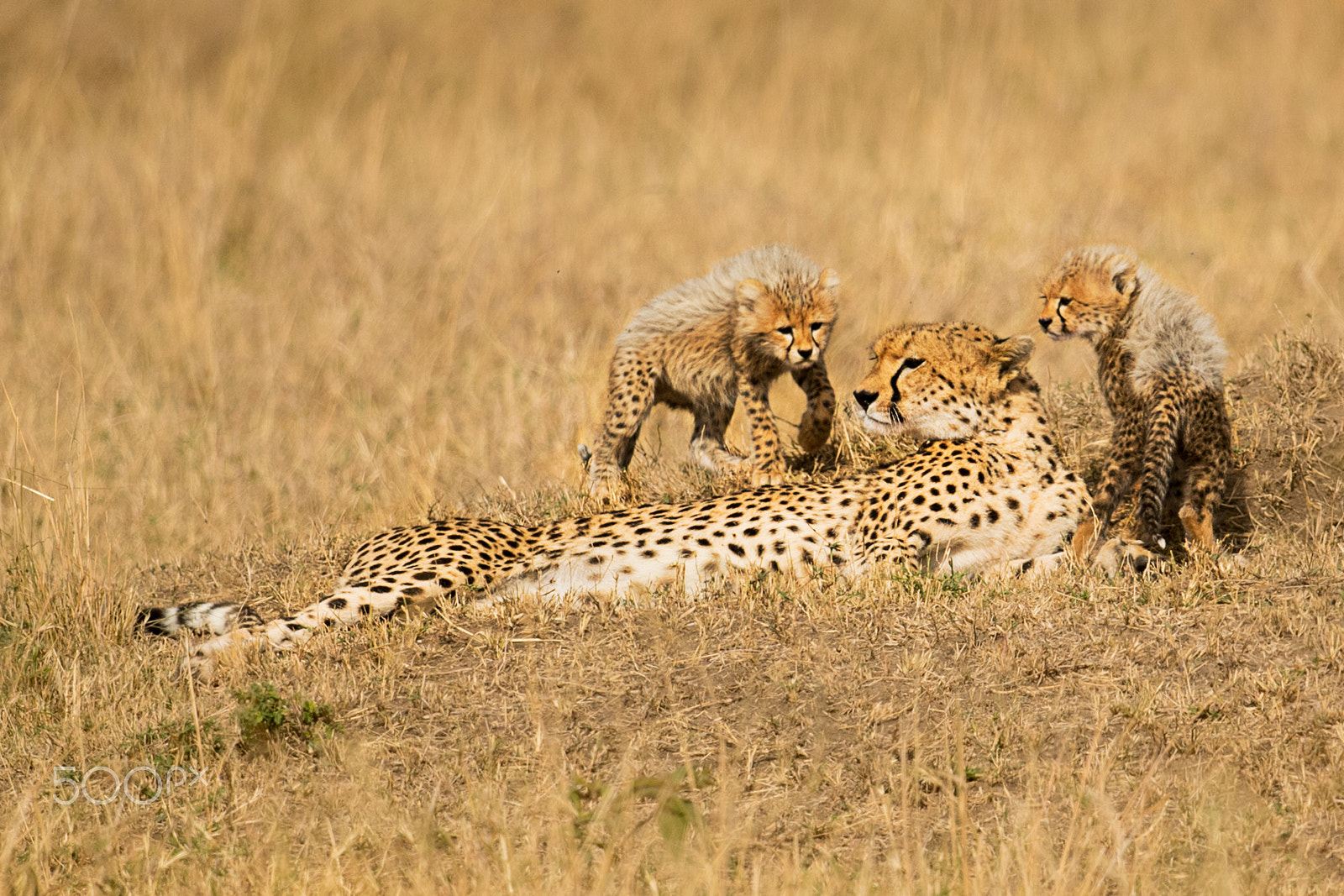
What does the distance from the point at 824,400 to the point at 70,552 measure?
266 cm

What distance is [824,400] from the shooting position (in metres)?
5.51

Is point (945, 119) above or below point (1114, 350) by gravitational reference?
above

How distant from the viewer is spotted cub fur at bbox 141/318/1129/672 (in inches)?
175

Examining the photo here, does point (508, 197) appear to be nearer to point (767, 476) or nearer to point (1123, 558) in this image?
point (767, 476)

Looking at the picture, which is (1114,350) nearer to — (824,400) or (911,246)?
(824,400)

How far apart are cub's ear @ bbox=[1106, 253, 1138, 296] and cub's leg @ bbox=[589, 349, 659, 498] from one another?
1.76 meters

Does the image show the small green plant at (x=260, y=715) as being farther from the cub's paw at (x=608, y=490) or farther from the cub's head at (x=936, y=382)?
the cub's head at (x=936, y=382)

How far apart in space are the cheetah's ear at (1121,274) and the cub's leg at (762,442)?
51.7 inches

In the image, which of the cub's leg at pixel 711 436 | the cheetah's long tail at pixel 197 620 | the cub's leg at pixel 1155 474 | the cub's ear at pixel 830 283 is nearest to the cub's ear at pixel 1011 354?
the cub's leg at pixel 1155 474

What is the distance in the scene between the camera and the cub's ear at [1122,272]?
515cm

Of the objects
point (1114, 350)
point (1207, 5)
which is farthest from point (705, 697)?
point (1207, 5)

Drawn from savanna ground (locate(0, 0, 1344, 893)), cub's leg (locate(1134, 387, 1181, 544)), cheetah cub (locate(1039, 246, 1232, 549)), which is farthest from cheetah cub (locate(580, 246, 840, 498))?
cub's leg (locate(1134, 387, 1181, 544))

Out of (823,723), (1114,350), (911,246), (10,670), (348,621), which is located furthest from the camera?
(911,246)

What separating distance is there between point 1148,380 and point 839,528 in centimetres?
112
